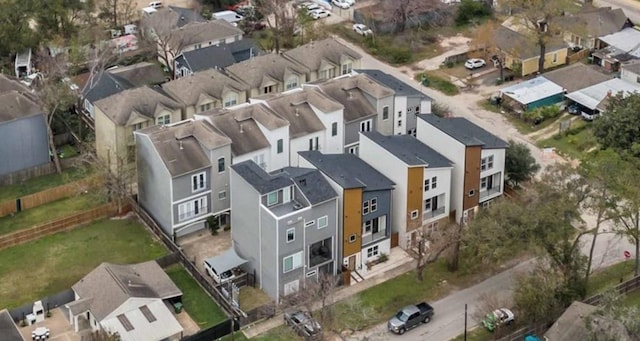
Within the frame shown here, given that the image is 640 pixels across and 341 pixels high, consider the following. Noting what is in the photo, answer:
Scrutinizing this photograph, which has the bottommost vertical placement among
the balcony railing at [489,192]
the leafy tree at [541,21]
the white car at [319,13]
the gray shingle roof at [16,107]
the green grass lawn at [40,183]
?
the green grass lawn at [40,183]

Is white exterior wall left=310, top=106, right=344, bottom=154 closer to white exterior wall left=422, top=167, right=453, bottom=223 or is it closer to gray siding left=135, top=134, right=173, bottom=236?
white exterior wall left=422, top=167, right=453, bottom=223

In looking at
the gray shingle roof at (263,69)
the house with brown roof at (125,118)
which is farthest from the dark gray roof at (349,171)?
the gray shingle roof at (263,69)

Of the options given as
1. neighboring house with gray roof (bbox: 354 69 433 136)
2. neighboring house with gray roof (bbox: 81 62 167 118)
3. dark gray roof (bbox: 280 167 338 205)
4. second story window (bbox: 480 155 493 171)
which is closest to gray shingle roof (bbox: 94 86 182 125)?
neighboring house with gray roof (bbox: 81 62 167 118)

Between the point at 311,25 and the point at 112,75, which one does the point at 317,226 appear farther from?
the point at 311,25

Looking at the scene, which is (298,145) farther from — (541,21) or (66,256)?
(541,21)

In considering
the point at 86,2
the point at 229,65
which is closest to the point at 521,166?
the point at 229,65

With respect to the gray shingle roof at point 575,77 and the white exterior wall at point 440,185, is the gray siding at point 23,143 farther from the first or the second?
the gray shingle roof at point 575,77

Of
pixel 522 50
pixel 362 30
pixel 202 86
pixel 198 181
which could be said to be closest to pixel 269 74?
pixel 202 86
